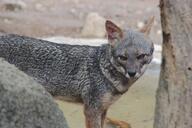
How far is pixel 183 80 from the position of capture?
215 inches

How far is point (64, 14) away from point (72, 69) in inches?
330

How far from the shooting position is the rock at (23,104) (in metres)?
4.24

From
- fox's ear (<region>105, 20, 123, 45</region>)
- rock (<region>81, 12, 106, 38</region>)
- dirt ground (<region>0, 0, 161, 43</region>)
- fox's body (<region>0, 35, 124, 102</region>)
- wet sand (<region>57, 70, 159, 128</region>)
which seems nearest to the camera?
fox's ear (<region>105, 20, 123, 45</region>)

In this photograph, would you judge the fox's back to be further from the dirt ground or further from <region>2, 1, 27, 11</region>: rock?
<region>2, 1, 27, 11</region>: rock

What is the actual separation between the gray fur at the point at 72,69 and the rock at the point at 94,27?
19.3ft

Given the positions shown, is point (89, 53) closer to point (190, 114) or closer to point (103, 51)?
point (103, 51)

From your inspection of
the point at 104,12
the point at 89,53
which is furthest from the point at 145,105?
the point at 104,12

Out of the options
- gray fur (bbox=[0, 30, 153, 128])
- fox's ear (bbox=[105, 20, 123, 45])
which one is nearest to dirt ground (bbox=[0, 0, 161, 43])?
gray fur (bbox=[0, 30, 153, 128])

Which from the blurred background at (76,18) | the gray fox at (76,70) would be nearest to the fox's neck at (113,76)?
the gray fox at (76,70)

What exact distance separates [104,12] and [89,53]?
848cm

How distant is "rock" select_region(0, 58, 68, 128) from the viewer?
4.24 meters

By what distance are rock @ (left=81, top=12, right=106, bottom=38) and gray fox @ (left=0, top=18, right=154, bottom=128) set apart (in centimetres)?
589

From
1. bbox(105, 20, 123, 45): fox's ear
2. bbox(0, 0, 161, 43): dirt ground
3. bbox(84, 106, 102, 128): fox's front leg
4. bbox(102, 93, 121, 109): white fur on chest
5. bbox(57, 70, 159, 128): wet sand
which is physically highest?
bbox(105, 20, 123, 45): fox's ear

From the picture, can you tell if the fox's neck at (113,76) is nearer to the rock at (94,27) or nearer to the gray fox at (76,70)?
the gray fox at (76,70)
